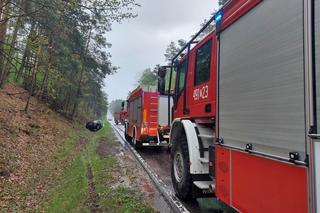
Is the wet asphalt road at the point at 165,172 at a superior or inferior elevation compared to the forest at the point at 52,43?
inferior

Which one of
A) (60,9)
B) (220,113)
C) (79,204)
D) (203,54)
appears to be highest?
(60,9)

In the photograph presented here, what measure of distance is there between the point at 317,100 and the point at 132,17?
27.9ft

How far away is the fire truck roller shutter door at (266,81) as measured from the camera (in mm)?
2621

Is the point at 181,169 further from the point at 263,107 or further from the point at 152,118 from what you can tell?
the point at 152,118

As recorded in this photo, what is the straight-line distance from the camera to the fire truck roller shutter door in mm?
2621

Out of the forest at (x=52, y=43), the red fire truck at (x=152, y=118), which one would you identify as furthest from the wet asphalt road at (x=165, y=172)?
the forest at (x=52, y=43)

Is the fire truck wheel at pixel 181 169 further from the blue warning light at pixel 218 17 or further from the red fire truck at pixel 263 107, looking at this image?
the blue warning light at pixel 218 17

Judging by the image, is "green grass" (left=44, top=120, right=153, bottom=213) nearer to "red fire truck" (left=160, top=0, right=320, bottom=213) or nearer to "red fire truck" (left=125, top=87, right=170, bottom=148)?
"red fire truck" (left=160, top=0, right=320, bottom=213)

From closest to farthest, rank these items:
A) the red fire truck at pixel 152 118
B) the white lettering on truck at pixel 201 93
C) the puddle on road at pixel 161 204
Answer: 1. the white lettering on truck at pixel 201 93
2. the puddle on road at pixel 161 204
3. the red fire truck at pixel 152 118

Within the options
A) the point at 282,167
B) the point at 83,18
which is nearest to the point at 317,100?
the point at 282,167

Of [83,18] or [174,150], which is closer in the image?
[174,150]

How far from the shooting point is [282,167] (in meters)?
2.73

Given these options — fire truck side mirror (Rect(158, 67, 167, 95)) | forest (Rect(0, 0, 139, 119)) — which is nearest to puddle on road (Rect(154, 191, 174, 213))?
fire truck side mirror (Rect(158, 67, 167, 95))

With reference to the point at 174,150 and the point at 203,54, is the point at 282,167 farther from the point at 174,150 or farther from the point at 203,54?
the point at 174,150
